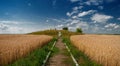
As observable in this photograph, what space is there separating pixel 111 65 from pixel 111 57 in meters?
0.47

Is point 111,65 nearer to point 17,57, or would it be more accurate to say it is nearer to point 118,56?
point 118,56

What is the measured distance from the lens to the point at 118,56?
9.63 metres

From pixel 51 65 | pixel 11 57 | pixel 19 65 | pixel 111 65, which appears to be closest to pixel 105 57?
pixel 111 65

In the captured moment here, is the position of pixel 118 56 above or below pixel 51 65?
above

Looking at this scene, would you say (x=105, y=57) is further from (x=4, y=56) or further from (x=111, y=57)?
(x=4, y=56)

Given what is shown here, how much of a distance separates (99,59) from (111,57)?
7.93 feet

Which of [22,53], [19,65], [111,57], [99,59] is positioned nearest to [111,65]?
[111,57]

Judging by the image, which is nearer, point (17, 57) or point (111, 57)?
point (111, 57)

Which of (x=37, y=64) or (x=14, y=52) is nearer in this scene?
(x=37, y=64)

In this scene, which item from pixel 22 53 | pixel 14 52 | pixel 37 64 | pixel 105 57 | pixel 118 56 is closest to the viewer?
pixel 118 56

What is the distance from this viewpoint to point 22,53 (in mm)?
14234

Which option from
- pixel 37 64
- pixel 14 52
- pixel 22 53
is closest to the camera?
pixel 37 64

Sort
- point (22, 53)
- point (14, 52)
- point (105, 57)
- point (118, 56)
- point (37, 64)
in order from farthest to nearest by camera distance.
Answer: point (22, 53) → point (14, 52) → point (37, 64) → point (105, 57) → point (118, 56)

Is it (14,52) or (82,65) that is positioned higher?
(14,52)
